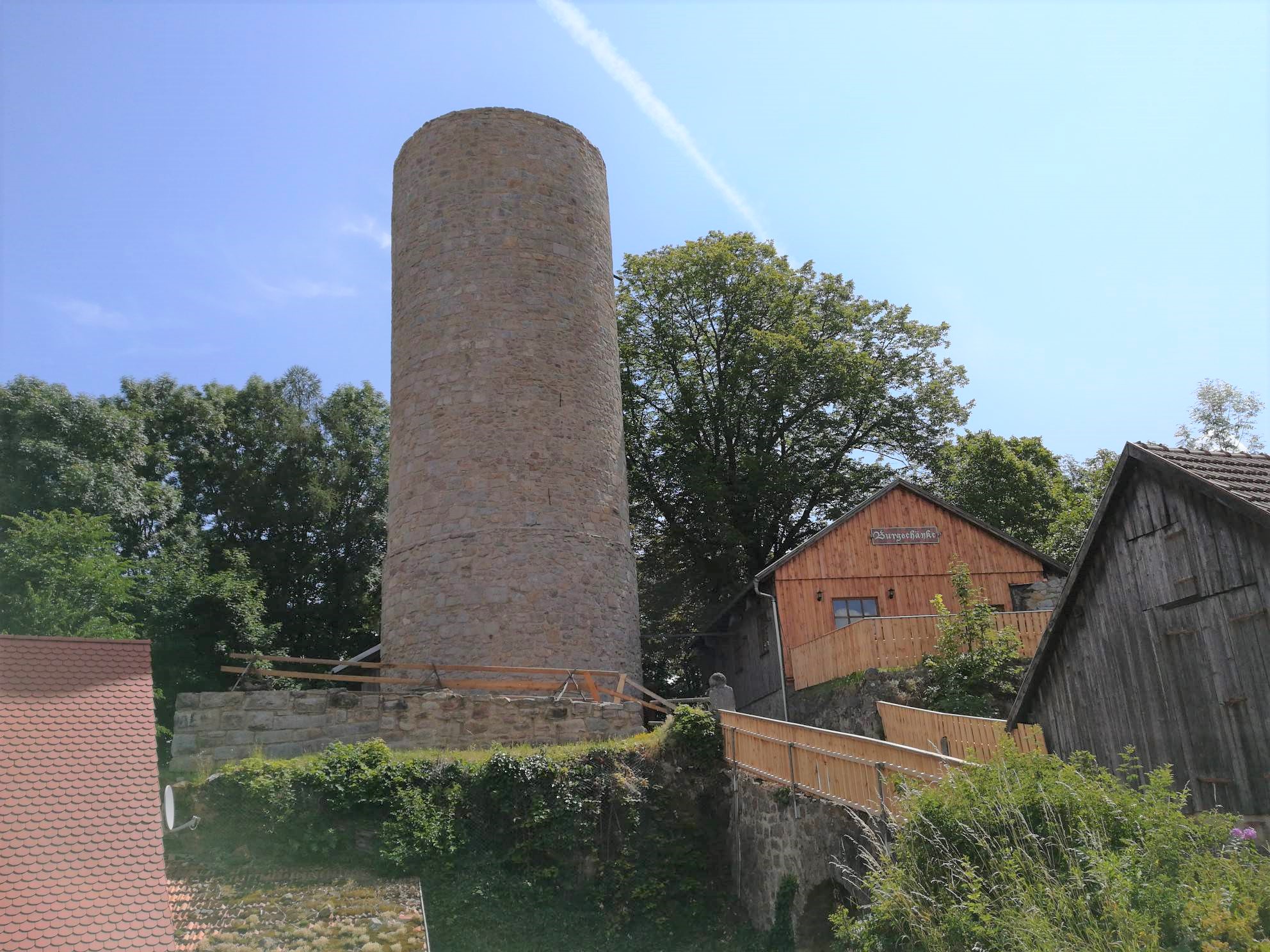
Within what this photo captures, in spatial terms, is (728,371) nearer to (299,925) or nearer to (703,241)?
(703,241)

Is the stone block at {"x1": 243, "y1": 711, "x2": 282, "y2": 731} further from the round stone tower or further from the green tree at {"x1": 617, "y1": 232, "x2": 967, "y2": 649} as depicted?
the green tree at {"x1": 617, "y1": 232, "x2": 967, "y2": 649}

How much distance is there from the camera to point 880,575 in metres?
19.0

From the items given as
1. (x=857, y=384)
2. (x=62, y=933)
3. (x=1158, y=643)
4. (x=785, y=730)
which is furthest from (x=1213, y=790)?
(x=857, y=384)

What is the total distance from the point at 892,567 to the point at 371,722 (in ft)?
33.2

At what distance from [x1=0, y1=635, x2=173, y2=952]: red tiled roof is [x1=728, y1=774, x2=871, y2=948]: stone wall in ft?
19.1

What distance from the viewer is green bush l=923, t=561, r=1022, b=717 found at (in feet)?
46.8

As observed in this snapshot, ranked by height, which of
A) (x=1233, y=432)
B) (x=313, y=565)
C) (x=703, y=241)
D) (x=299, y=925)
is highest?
(x=703, y=241)

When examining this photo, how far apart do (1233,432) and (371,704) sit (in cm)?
3199

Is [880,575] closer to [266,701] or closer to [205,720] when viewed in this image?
[266,701]

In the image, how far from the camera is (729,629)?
22688 millimetres

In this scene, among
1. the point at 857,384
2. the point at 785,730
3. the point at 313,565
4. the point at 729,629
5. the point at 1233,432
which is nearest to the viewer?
the point at 785,730

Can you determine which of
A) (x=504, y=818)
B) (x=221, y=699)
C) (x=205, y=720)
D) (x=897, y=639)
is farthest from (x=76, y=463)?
(x=897, y=639)

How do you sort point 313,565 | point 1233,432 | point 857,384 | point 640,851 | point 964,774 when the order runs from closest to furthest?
point 964,774
point 640,851
point 857,384
point 313,565
point 1233,432

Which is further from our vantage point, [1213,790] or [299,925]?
[299,925]
